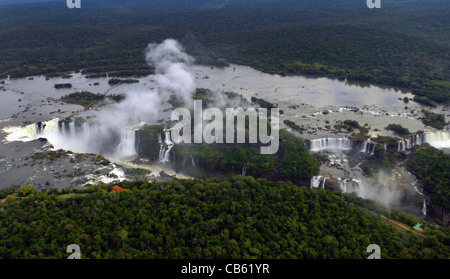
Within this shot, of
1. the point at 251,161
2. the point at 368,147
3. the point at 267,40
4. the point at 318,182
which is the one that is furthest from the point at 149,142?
the point at 267,40

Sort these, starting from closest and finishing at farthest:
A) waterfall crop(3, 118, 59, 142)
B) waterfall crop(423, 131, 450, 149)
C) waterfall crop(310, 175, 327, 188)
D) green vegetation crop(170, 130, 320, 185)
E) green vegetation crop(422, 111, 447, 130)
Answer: waterfall crop(310, 175, 327, 188) < green vegetation crop(170, 130, 320, 185) < waterfall crop(423, 131, 450, 149) < waterfall crop(3, 118, 59, 142) < green vegetation crop(422, 111, 447, 130)

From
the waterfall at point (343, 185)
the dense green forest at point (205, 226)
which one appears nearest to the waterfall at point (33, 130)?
the dense green forest at point (205, 226)

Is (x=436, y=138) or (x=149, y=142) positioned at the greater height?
(x=149, y=142)

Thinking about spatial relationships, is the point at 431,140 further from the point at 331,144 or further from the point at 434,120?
the point at 331,144

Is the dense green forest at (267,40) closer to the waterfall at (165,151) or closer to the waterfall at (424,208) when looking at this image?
the waterfall at (424,208)

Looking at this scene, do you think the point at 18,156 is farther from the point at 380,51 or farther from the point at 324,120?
the point at 380,51

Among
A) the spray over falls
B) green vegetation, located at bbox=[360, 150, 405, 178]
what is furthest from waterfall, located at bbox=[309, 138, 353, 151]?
the spray over falls

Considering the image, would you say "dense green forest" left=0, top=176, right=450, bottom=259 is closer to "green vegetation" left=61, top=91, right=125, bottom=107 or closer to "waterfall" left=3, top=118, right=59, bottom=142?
"waterfall" left=3, top=118, right=59, bottom=142
